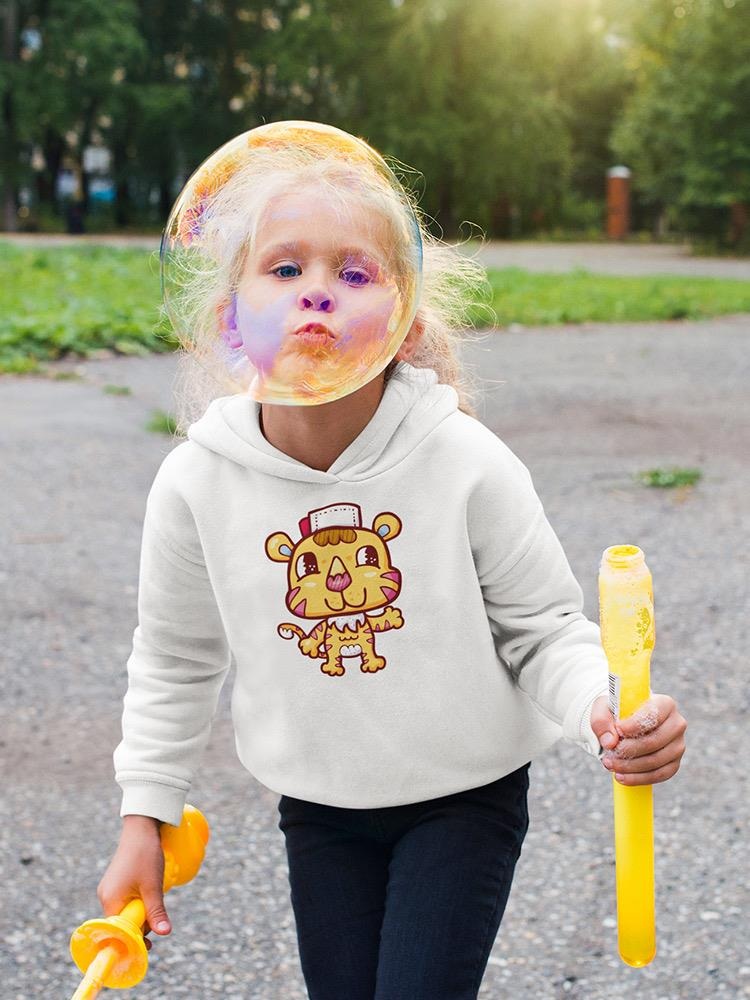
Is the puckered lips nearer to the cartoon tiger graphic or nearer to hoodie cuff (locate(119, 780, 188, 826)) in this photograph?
the cartoon tiger graphic

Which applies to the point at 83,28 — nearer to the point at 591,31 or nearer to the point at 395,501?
the point at 591,31

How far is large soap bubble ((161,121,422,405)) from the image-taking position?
5.18 ft

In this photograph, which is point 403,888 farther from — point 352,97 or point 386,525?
point 352,97

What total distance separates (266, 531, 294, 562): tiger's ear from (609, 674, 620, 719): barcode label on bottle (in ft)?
1.61

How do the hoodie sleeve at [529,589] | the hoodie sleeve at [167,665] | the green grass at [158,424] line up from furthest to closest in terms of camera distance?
the green grass at [158,424], the hoodie sleeve at [167,665], the hoodie sleeve at [529,589]

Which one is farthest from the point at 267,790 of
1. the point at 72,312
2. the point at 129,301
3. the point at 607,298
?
the point at 607,298

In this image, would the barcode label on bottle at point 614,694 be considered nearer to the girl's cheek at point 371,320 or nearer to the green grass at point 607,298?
the girl's cheek at point 371,320

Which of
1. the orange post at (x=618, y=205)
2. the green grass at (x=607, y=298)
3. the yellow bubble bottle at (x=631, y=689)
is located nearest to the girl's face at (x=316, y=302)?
the yellow bubble bottle at (x=631, y=689)

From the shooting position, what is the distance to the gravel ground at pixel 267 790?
7.80 ft

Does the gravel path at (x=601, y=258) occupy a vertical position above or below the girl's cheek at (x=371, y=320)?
below

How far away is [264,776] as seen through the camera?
179cm

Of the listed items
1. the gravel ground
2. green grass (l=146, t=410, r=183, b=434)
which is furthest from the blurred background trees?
the gravel ground

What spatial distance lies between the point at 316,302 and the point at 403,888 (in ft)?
2.54

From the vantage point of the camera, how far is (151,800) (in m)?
1.81
